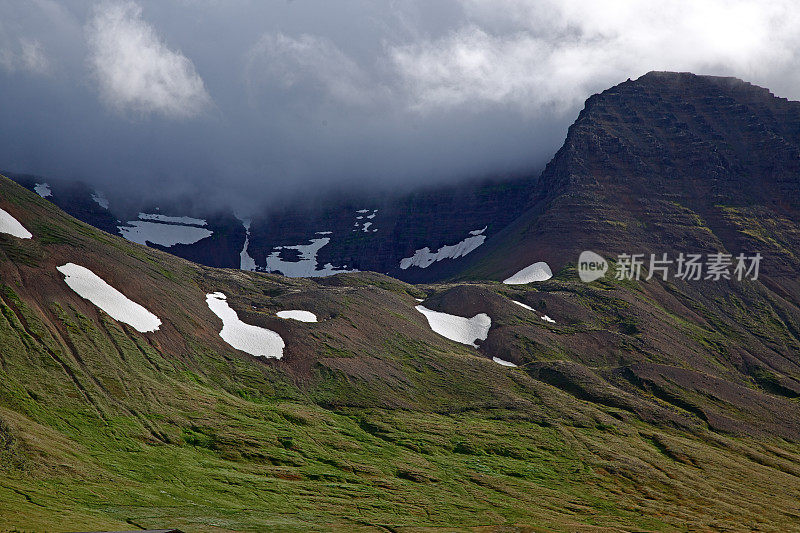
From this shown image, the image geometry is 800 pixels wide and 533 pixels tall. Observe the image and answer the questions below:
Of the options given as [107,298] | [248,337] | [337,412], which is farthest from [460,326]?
[107,298]

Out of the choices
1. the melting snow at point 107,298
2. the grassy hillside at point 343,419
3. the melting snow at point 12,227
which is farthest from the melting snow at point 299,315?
the melting snow at point 12,227

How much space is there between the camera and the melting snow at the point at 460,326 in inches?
6211

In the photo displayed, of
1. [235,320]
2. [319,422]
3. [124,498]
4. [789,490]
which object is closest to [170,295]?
[235,320]

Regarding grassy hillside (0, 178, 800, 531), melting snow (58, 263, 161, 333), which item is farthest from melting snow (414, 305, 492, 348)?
melting snow (58, 263, 161, 333)

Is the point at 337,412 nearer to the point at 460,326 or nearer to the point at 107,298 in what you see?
the point at 107,298

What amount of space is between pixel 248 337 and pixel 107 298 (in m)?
23.1

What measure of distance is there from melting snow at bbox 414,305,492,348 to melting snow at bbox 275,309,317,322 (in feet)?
96.3

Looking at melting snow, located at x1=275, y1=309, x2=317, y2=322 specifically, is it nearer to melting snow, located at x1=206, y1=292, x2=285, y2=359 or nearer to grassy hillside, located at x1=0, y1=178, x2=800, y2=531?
grassy hillside, located at x1=0, y1=178, x2=800, y2=531

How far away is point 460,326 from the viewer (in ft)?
536

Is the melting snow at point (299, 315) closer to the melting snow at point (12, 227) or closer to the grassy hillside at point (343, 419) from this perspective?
the grassy hillside at point (343, 419)

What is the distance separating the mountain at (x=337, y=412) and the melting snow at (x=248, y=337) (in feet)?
1.65

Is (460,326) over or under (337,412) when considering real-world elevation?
over

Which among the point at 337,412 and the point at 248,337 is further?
the point at 248,337

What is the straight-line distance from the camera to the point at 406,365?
132375 millimetres
